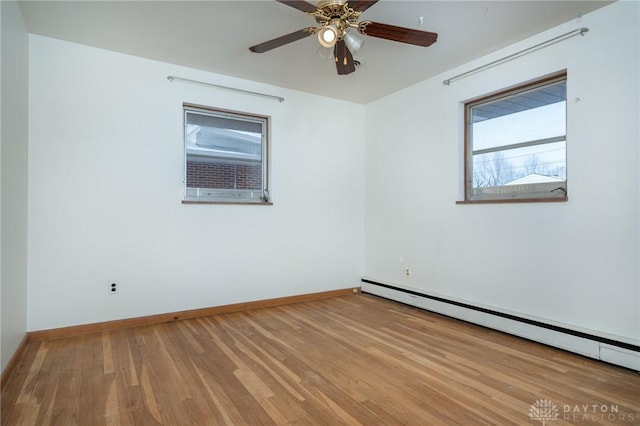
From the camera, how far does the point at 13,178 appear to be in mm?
2385

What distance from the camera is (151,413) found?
181 cm

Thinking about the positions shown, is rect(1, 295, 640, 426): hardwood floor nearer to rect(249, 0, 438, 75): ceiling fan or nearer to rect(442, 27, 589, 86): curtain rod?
rect(249, 0, 438, 75): ceiling fan

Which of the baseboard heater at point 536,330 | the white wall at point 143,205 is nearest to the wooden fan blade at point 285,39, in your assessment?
the white wall at point 143,205

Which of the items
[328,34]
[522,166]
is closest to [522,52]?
[522,166]

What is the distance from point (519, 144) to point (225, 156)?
308 centimetres

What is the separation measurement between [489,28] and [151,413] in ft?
12.1

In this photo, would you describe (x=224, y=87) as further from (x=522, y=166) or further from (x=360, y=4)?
(x=522, y=166)

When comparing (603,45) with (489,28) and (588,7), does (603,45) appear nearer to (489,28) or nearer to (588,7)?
(588,7)

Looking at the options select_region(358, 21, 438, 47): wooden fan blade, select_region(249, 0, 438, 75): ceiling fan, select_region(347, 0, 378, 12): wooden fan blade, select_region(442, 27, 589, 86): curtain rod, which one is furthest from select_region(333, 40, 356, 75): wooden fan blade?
select_region(442, 27, 589, 86): curtain rod

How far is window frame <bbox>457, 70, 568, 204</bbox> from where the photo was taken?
9.26 ft

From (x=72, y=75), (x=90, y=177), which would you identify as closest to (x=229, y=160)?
(x=90, y=177)

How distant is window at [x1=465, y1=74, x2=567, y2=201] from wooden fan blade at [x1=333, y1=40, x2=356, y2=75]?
168 centimetres

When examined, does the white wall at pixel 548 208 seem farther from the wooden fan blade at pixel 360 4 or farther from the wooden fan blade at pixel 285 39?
the wooden fan blade at pixel 285 39

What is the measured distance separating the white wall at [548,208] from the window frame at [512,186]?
0.22 ft
